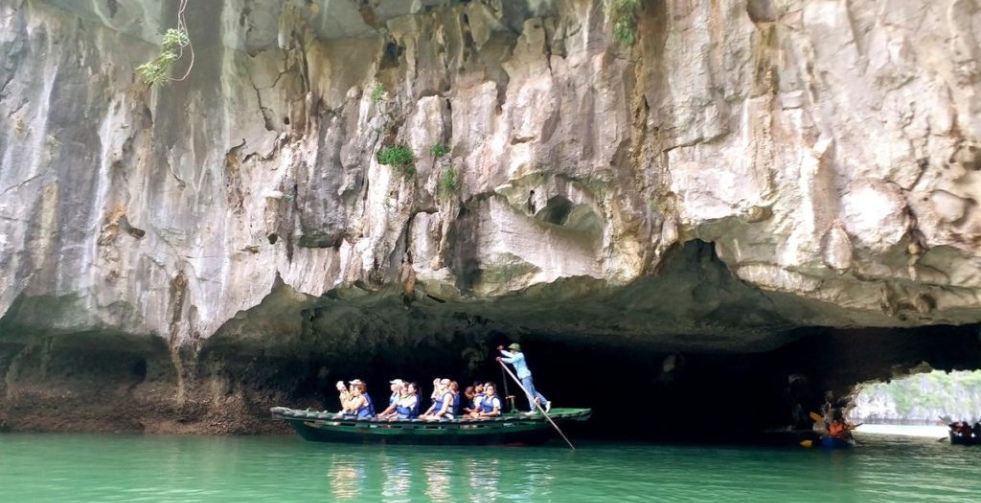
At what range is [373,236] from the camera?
438 inches

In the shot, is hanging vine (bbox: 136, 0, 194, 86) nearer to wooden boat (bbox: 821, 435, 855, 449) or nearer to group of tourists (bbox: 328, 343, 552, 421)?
group of tourists (bbox: 328, 343, 552, 421)

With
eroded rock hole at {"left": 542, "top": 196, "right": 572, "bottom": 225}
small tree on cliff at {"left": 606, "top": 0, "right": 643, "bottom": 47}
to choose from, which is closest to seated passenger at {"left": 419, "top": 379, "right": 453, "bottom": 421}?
eroded rock hole at {"left": 542, "top": 196, "right": 572, "bottom": 225}

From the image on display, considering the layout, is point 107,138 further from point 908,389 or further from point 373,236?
point 908,389

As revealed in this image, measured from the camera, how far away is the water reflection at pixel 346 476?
6.70 m

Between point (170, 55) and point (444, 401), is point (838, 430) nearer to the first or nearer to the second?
point (444, 401)

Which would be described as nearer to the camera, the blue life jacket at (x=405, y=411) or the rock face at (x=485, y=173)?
the rock face at (x=485, y=173)

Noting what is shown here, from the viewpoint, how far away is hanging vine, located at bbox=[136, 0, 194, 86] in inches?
449

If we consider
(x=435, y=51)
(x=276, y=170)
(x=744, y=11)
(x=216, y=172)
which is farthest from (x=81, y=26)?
(x=744, y=11)

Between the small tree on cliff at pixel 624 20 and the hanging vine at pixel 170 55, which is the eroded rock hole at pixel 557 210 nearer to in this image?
the small tree on cliff at pixel 624 20

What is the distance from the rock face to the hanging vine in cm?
26

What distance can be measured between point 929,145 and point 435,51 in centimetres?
681

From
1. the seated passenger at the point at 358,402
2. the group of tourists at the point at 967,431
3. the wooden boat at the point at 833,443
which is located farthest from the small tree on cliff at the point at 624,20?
the group of tourists at the point at 967,431

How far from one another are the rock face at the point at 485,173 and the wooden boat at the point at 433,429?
1.78m

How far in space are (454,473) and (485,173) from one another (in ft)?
13.8
